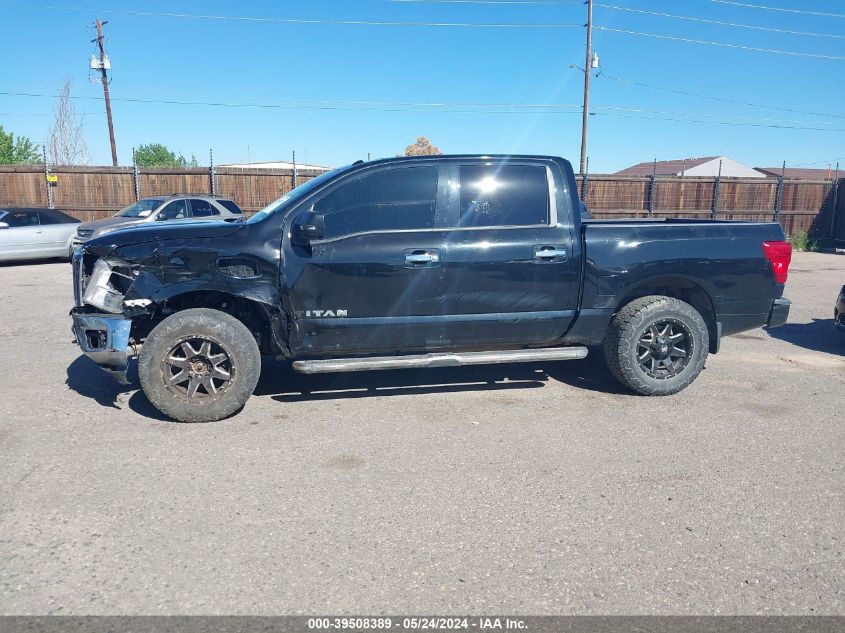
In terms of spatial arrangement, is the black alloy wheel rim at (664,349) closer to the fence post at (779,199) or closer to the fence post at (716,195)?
the fence post at (716,195)

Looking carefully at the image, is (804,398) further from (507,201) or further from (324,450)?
(324,450)

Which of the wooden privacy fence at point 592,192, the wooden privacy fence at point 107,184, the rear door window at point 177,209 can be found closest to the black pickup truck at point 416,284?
the rear door window at point 177,209

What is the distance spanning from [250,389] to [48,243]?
13662 millimetres

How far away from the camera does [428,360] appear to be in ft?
16.4

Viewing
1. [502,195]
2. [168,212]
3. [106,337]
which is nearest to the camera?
[106,337]

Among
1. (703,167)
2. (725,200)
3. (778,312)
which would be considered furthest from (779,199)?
(703,167)

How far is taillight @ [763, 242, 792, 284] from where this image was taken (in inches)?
217

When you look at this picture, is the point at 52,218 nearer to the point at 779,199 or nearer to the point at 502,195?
the point at 502,195

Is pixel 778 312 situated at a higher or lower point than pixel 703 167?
lower

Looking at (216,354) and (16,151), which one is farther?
(16,151)

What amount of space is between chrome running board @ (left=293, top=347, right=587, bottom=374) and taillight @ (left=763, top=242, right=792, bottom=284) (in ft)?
5.98

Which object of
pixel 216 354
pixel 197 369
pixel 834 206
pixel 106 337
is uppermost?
pixel 834 206

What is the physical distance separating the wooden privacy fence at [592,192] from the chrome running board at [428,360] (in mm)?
16941

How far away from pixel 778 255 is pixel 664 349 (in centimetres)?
127
